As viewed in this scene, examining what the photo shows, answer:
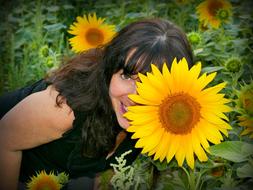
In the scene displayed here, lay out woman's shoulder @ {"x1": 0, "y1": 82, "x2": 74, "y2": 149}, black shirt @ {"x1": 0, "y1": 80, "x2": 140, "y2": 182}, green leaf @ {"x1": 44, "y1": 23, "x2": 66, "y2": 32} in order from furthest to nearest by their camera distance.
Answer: green leaf @ {"x1": 44, "y1": 23, "x2": 66, "y2": 32}, black shirt @ {"x1": 0, "y1": 80, "x2": 140, "y2": 182}, woman's shoulder @ {"x1": 0, "y1": 82, "x2": 74, "y2": 149}

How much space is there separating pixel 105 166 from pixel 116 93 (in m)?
0.41

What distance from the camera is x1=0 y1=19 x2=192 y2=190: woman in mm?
1122

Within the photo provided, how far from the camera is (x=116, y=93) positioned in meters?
1.10

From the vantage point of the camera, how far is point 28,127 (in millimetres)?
1262

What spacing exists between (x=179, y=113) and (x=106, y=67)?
0.37m

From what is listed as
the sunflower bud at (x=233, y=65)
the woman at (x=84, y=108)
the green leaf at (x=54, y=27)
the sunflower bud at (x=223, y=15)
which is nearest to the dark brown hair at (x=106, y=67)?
the woman at (x=84, y=108)

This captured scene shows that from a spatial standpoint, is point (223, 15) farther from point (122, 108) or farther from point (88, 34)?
point (122, 108)

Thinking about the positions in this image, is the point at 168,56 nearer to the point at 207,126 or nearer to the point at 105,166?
the point at 207,126

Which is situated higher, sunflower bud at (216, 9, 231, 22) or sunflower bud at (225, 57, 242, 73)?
sunflower bud at (216, 9, 231, 22)

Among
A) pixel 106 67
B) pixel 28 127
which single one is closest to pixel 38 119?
pixel 28 127

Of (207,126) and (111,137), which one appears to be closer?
(207,126)

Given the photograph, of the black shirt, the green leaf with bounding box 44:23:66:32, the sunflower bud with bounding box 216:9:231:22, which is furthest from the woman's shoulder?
the green leaf with bounding box 44:23:66:32

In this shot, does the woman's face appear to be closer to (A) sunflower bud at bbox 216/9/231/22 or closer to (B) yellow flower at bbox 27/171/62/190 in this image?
(B) yellow flower at bbox 27/171/62/190

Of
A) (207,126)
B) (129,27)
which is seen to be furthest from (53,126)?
(207,126)
